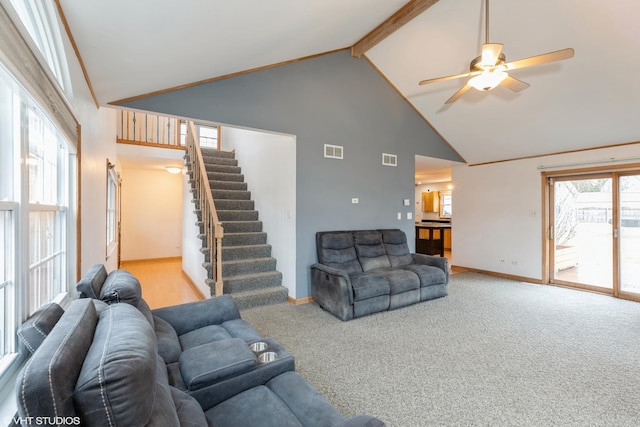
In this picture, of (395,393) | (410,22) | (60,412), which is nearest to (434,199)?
(410,22)

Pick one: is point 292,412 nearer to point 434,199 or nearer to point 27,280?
point 27,280

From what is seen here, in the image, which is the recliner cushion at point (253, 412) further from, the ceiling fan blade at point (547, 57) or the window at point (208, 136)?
the window at point (208, 136)

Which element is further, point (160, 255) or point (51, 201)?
point (160, 255)

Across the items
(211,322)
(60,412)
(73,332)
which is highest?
(73,332)

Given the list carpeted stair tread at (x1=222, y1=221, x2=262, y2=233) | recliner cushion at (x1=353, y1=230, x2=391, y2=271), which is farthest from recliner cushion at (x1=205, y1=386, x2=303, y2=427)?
carpeted stair tread at (x1=222, y1=221, x2=262, y2=233)

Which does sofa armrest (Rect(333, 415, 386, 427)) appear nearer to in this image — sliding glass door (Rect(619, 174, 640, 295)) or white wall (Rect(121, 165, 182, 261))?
sliding glass door (Rect(619, 174, 640, 295))

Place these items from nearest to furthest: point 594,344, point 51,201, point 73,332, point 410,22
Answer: point 73,332 → point 51,201 → point 594,344 → point 410,22

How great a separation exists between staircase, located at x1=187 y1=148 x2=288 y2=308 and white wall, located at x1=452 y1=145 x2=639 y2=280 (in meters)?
4.31

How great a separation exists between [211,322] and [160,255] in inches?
249

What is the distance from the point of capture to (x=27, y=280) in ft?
4.20

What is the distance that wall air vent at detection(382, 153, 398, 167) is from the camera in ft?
16.1

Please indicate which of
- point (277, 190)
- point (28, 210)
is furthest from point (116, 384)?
point (277, 190)

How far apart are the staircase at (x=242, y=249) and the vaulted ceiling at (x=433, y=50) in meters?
2.34

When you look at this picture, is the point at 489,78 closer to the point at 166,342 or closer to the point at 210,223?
the point at 166,342
